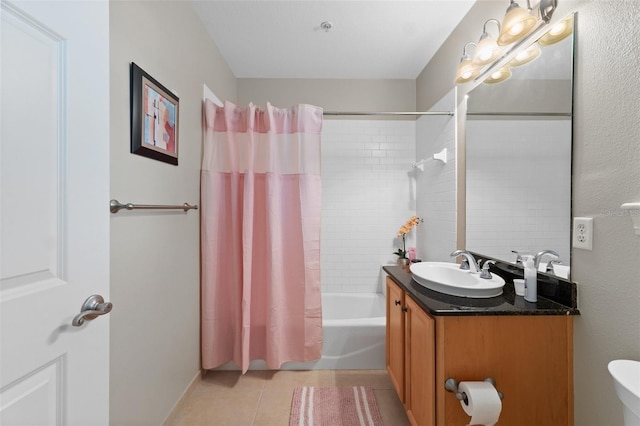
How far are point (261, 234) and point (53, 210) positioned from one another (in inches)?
58.1

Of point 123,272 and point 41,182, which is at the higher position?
point 41,182

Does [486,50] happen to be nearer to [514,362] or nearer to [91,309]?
[514,362]

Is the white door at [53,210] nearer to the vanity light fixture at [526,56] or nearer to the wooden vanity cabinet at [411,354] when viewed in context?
the wooden vanity cabinet at [411,354]

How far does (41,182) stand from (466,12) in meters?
2.44

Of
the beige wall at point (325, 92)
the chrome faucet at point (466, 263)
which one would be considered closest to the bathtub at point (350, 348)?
the chrome faucet at point (466, 263)

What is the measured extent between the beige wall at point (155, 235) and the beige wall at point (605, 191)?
185cm

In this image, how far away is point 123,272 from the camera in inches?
47.3

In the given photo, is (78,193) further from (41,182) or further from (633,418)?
(633,418)

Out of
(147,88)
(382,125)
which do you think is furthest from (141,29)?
(382,125)

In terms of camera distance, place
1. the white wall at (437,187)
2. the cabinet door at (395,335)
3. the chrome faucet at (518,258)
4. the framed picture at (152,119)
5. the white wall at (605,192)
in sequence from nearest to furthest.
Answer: the white wall at (605,192) → the framed picture at (152,119) → the chrome faucet at (518,258) → the cabinet door at (395,335) → the white wall at (437,187)

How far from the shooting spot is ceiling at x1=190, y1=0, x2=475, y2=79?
1858mm

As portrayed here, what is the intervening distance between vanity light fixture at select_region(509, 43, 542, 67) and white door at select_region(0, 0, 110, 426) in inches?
68.5

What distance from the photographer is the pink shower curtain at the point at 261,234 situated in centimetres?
199

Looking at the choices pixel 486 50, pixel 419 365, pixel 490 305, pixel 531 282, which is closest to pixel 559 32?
pixel 486 50
